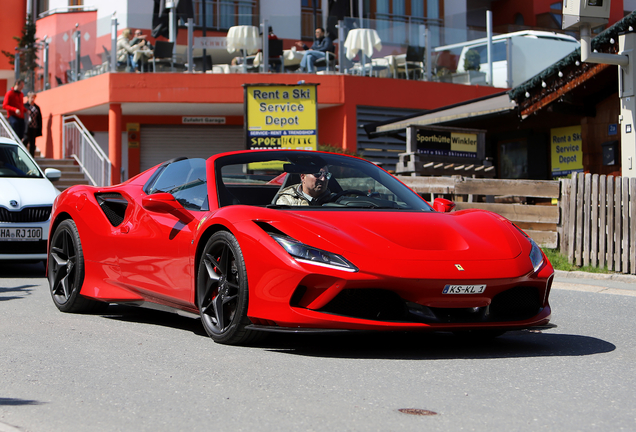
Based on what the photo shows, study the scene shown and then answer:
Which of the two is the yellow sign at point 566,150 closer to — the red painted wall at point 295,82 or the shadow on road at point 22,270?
the red painted wall at point 295,82

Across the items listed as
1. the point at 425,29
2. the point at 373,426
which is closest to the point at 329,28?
the point at 425,29

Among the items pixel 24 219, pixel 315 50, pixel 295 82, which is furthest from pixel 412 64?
pixel 24 219

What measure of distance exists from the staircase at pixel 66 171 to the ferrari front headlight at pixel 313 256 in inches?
732

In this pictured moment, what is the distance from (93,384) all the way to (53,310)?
3.31m

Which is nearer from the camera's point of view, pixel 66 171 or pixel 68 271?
pixel 68 271

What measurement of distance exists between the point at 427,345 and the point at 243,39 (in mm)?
19331

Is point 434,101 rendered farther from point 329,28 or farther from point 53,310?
point 53,310

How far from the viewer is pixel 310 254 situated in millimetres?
4988

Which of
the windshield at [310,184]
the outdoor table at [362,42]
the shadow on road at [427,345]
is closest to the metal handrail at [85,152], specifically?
the outdoor table at [362,42]

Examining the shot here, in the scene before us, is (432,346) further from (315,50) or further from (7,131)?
(315,50)

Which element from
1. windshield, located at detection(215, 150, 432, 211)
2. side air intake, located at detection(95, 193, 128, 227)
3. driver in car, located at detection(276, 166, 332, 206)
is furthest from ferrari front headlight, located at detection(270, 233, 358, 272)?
side air intake, located at detection(95, 193, 128, 227)

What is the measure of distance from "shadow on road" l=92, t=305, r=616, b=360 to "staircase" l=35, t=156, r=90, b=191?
57.8 ft

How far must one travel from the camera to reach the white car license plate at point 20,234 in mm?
10367

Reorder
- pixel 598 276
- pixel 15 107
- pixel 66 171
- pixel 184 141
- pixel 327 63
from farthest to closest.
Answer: pixel 184 141 → pixel 327 63 → pixel 66 171 → pixel 15 107 → pixel 598 276
